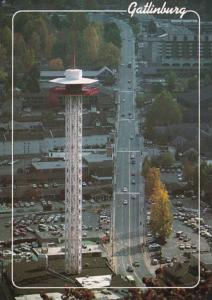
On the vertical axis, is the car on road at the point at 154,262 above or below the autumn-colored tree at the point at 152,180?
below

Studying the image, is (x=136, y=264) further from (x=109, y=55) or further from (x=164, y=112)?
(x=109, y=55)

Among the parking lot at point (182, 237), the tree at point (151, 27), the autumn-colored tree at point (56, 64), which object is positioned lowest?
the parking lot at point (182, 237)

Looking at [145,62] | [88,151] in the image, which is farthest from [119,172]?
[145,62]

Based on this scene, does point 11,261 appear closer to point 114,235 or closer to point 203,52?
point 114,235

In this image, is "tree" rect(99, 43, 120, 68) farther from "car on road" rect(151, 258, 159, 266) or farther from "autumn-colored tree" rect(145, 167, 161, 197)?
"car on road" rect(151, 258, 159, 266)

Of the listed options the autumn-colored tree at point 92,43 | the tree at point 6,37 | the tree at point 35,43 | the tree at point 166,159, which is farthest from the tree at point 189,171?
the tree at point 6,37

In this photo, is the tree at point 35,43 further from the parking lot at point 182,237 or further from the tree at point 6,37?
the parking lot at point 182,237
